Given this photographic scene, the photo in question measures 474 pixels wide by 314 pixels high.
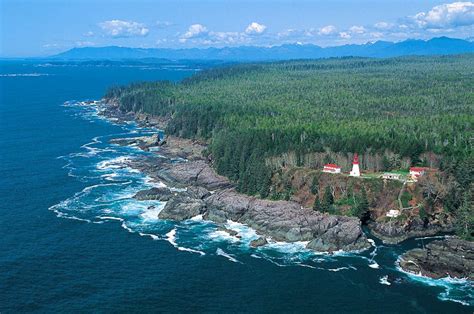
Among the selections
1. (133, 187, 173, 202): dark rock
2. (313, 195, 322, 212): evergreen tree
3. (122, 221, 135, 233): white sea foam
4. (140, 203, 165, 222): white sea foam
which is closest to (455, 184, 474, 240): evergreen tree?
(313, 195, 322, 212): evergreen tree

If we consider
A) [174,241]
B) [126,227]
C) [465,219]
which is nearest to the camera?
[465,219]

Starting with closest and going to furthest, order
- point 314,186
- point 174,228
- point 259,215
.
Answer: point 174,228
point 259,215
point 314,186

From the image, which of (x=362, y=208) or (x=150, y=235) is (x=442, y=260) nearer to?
(x=362, y=208)

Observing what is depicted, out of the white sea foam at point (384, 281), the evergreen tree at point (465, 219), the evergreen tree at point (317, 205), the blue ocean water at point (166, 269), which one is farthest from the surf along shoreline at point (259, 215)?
the white sea foam at point (384, 281)

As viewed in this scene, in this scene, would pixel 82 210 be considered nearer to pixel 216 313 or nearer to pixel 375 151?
pixel 216 313

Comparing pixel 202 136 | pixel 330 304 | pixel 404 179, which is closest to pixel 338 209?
pixel 404 179

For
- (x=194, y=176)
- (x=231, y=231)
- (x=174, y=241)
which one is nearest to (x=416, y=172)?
(x=231, y=231)

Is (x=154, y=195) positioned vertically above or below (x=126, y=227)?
above
